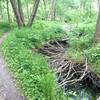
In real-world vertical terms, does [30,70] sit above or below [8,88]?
above

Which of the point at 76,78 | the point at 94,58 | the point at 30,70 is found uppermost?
the point at 30,70

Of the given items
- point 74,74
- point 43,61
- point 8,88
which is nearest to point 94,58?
point 74,74

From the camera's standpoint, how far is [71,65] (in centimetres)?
1102

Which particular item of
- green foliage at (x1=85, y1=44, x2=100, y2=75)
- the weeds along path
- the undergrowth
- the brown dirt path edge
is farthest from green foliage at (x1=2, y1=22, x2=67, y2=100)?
green foliage at (x1=85, y1=44, x2=100, y2=75)

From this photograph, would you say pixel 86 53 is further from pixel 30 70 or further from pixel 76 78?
pixel 30 70

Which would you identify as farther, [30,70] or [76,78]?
[76,78]

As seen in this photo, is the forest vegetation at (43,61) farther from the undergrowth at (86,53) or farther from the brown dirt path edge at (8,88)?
the brown dirt path edge at (8,88)

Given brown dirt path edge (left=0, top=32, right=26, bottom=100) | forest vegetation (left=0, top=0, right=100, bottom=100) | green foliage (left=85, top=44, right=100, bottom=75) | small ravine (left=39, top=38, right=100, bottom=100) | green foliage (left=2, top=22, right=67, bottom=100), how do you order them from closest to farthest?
green foliage (left=2, top=22, right=67, bottom=100) < brown dirt path edge (left=0, top=32, right=26, bottom=100) < forest vegetation (left=0, top=0, right=100, bottom=100) < small ravine (left=39, top=38, right=100, bottom=100) < green foliage (left=85, top=44, right=100, bottom=75)

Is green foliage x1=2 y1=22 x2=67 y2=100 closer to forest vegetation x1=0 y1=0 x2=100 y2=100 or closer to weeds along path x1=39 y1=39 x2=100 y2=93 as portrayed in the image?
forest vegetation x1=0 y1=0 x2=100 y2=100

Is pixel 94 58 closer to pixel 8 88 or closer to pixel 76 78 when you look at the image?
pixel 76 78

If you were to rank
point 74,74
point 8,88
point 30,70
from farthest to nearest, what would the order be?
point 74,74 → point 30,70 → point 8,88

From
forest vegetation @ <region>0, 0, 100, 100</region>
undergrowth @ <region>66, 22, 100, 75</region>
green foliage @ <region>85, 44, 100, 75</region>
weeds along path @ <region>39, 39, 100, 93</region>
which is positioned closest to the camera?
forest vegetation @ <region>0, 0, 100, 100</region>

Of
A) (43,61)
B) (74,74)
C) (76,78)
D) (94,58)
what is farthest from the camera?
(94,58)

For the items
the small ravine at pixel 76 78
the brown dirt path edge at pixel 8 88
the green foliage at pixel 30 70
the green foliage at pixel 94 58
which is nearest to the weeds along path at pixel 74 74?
the small ravine at pixel 76 78
